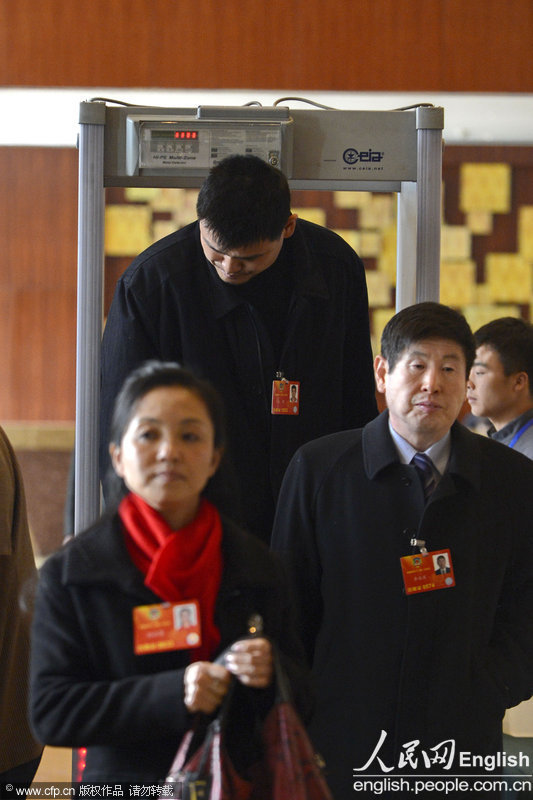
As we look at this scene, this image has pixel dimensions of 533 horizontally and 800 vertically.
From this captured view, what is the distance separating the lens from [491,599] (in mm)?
1623

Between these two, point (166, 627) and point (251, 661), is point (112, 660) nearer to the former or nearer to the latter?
point (166, 627)

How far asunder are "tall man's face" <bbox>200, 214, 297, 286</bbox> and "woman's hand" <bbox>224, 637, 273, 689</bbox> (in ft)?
2.90

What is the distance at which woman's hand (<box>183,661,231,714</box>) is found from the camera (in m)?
1.08

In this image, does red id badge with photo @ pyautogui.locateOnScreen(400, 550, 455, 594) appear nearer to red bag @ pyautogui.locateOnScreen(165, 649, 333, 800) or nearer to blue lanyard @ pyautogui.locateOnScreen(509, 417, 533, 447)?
red bag @ pyautogui.locateOnScreen(165, 649, 333, 800)

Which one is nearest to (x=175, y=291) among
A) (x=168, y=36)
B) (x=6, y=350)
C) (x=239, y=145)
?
(x=239, y=145)

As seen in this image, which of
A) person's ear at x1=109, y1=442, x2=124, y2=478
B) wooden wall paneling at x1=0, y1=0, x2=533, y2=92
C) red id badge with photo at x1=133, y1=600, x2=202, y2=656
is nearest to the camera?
red id badge with photo at x1=133, y1=600, x2=202, y2=656

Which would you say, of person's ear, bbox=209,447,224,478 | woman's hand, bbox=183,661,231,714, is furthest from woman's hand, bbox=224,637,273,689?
person's ear, bbox=209,447,224,478

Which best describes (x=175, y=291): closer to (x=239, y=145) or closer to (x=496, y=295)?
(x=239, y=145)

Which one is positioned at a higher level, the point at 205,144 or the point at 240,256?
the point at 205,144

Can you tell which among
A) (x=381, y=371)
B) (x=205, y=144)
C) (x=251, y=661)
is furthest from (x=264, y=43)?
(x=251, y=661)

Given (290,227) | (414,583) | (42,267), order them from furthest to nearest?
(42,267), (290,227), (414,583)

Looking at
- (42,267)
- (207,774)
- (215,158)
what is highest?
(42,267)

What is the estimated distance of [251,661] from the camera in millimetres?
1065

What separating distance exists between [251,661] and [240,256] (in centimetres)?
91
